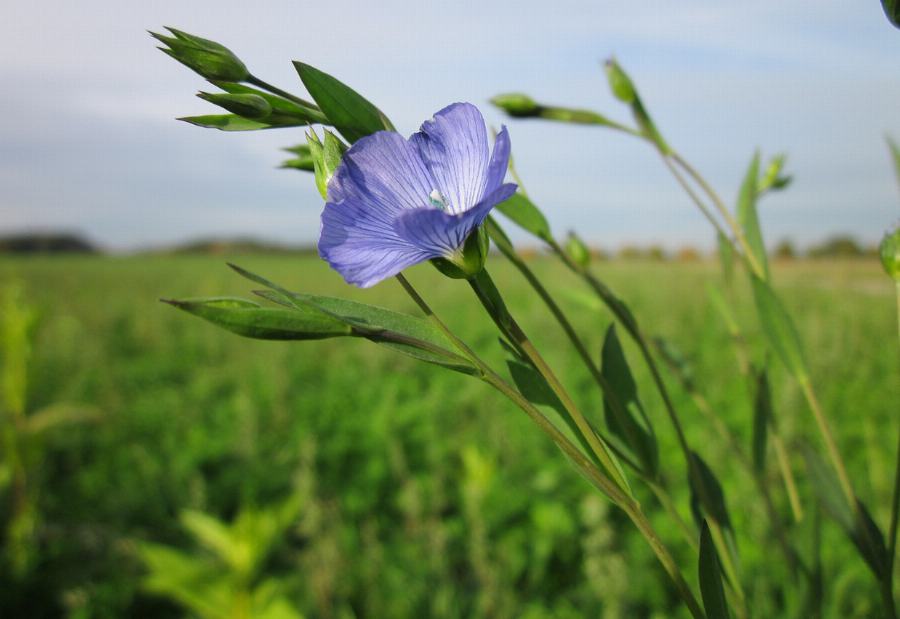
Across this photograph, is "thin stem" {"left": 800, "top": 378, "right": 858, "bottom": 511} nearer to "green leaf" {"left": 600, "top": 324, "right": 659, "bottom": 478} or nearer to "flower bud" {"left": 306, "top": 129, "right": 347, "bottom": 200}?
"green leaf" {"left": 600, "top": 324, "right": 659, "bottom": 478}

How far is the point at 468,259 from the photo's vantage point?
23cm

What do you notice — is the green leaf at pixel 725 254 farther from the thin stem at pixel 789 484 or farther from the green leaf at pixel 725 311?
the thin stem at pixel 789 484

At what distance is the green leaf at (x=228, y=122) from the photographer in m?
0.26

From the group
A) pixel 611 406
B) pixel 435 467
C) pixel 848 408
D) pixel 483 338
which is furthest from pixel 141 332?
pixel 611 406

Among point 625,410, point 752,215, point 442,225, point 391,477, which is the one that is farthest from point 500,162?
point 391,477

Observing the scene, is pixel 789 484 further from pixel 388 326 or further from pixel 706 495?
pixel 388 326

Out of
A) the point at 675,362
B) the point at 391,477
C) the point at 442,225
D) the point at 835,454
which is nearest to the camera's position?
the point at 442,225

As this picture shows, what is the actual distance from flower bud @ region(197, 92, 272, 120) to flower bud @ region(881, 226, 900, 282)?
28cm

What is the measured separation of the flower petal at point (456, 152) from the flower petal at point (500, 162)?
0.11 ft

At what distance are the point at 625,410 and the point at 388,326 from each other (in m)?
0.13

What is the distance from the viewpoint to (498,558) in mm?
1003

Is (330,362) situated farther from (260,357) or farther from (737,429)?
(737,429)

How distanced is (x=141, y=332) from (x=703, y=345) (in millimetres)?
2171

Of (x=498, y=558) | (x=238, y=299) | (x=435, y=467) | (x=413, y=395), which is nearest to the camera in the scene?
(x=238, y=299)
